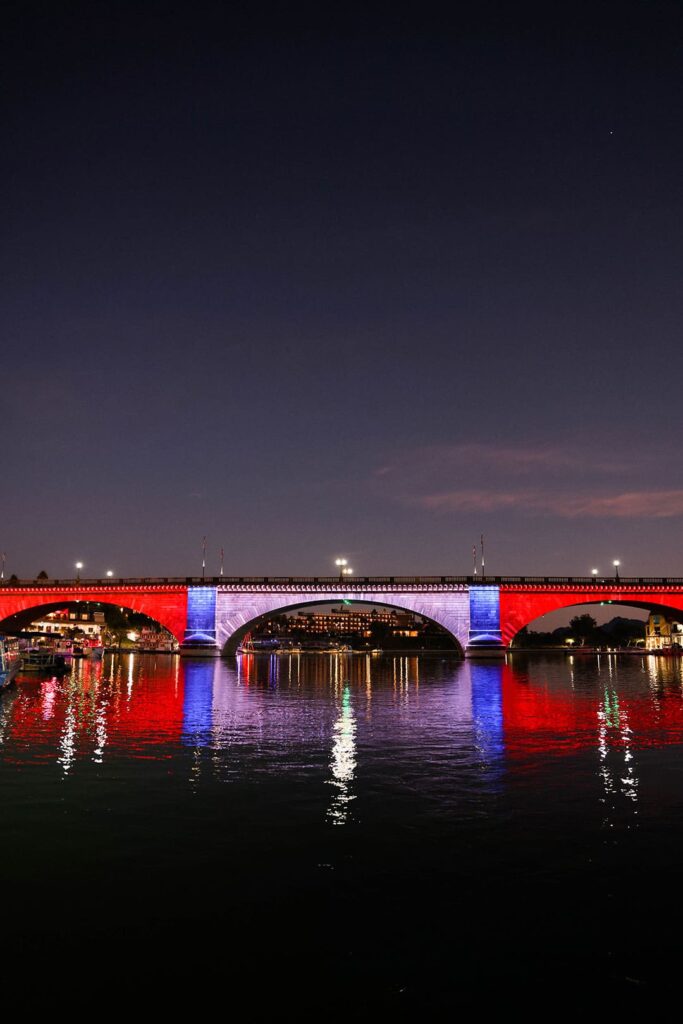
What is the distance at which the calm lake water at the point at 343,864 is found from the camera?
947 centimetres

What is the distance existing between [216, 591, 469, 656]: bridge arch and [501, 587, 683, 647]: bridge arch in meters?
5.18

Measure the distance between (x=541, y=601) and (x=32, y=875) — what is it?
89857 mm

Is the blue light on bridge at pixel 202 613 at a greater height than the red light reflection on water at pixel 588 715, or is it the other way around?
the blue light on bridge at pixel 202 613

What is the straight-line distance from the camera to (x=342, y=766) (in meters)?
22.5


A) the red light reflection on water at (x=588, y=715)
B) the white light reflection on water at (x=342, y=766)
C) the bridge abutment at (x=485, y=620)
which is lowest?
the red light reflection on water at (x=588, y=715)

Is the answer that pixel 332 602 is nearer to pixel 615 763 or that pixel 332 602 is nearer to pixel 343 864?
pixel 615 763

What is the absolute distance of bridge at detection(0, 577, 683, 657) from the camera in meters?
96.5

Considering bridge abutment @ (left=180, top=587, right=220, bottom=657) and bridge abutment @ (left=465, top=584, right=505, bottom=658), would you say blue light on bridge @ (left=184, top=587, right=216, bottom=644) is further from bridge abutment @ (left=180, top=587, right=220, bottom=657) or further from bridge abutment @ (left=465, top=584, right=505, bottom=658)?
bridge abutment @ (left=465, top=584, right=505, bottom=658)

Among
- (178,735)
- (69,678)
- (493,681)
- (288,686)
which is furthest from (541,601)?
(178,735)

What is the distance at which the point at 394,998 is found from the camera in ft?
28.9

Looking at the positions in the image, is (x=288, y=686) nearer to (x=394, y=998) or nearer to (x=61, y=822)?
(x=61, y=822)

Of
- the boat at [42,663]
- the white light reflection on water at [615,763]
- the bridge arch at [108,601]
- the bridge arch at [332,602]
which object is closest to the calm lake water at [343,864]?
the white light reflection on water at [615,763]

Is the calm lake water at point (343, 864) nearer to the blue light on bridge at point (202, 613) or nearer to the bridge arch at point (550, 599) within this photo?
the bridge arch at point (550, 599)

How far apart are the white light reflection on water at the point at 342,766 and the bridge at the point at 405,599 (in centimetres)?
6128
